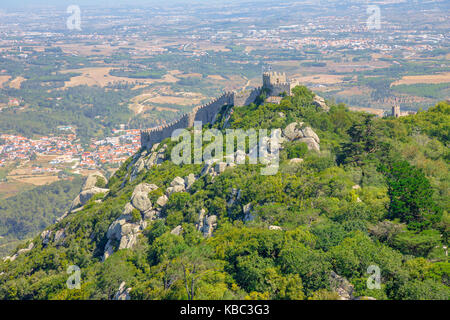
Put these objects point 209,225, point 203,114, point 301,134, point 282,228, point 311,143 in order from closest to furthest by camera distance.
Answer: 1. point 282,228
2. point 209,225
3. point 311,143
4. point 301,134
5. point 203,114

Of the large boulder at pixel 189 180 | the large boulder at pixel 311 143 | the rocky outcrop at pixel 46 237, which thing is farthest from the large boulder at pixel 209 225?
the rocky outcrop at pixel 46 237

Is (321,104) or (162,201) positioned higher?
(321,104)

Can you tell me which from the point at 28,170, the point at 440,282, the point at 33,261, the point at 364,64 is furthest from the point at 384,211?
the point at 364,64

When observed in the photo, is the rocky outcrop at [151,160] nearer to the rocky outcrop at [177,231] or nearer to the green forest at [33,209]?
the rocky outcrop at [177,231]

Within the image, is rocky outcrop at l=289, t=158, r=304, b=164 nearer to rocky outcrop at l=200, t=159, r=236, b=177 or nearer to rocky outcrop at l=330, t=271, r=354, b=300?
rocky outcrop at l=200, t=159, r=236, b=177

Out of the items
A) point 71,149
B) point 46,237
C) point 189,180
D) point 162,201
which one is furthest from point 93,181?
point 71,149

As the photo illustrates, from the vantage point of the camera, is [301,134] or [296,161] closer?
[296,161]

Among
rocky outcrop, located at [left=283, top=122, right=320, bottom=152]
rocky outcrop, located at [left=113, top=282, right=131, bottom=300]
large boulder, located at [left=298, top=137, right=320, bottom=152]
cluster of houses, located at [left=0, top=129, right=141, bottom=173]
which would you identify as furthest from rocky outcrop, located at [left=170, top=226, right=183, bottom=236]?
cluster of houses, located at [left=0, top=129, right=141, bottom=173]

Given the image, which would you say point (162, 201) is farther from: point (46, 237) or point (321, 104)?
point (321, 104)
